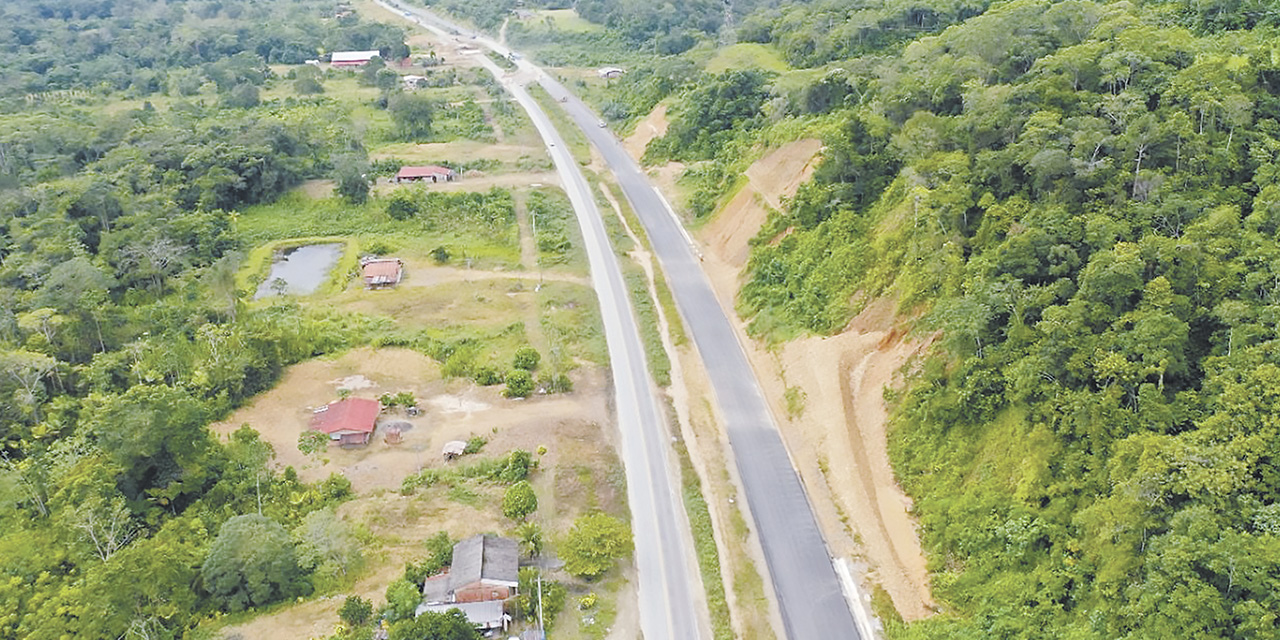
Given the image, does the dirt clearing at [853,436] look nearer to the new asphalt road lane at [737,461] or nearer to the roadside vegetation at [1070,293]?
the new asphalt road lane at [737,461]

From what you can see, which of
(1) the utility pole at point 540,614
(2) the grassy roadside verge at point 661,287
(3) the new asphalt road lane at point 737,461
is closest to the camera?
(1) the utility pole at point 540,614

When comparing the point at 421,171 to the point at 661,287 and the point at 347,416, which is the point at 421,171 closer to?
the point at 661,287

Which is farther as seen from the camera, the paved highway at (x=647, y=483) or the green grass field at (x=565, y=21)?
the green grass field at (x=565, y=21)

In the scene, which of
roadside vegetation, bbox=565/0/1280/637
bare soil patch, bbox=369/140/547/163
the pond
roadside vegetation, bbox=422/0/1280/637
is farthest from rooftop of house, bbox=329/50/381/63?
roadside vegetation, bbox=565/0/1280/637

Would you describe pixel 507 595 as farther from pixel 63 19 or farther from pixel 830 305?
pixel 63 19

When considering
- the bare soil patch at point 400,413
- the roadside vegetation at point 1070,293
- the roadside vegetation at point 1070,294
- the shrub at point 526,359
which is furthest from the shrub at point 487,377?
the roadside vegetation at point 1070,293

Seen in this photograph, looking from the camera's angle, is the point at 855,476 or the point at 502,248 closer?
the point at 855,476

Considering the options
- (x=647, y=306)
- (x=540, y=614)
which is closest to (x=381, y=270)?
(x=647, y=306)

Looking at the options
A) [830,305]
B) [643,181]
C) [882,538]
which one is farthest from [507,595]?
[643,181]

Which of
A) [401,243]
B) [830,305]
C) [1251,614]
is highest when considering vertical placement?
[1251,614]
